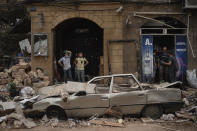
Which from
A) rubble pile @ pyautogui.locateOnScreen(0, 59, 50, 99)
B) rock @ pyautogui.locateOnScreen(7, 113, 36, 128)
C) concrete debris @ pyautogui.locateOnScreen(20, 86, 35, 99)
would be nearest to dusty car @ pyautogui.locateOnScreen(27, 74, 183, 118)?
rock @ pyautogui.locateOnScreen(7, 113, 36, 128)

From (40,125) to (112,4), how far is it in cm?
740

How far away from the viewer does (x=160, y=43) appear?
43.7 feet

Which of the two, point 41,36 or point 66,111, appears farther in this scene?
point 41,36

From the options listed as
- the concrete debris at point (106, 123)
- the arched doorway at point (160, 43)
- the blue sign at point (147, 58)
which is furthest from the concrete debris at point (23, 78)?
the concrete debris at point (106, 123)

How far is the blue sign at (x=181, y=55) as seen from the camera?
42.3ft

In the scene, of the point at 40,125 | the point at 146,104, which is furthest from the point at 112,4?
the point at 40,125

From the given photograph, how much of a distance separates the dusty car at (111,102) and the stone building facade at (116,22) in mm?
4832

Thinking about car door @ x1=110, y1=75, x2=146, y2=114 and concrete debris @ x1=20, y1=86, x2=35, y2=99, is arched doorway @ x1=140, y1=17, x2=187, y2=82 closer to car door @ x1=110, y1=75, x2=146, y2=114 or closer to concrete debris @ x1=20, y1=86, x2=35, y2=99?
car door @ x1=110, y1=75, x2=146, y2=114

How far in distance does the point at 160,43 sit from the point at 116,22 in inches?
105

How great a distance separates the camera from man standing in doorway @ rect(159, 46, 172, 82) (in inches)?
470

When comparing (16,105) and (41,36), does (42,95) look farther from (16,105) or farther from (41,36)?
(41,36)

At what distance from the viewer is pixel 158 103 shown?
7566 millimetres

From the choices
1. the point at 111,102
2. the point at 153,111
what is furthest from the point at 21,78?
the point at 153,111

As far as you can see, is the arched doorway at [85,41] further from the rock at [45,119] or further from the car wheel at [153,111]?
the rock at [45,119]
